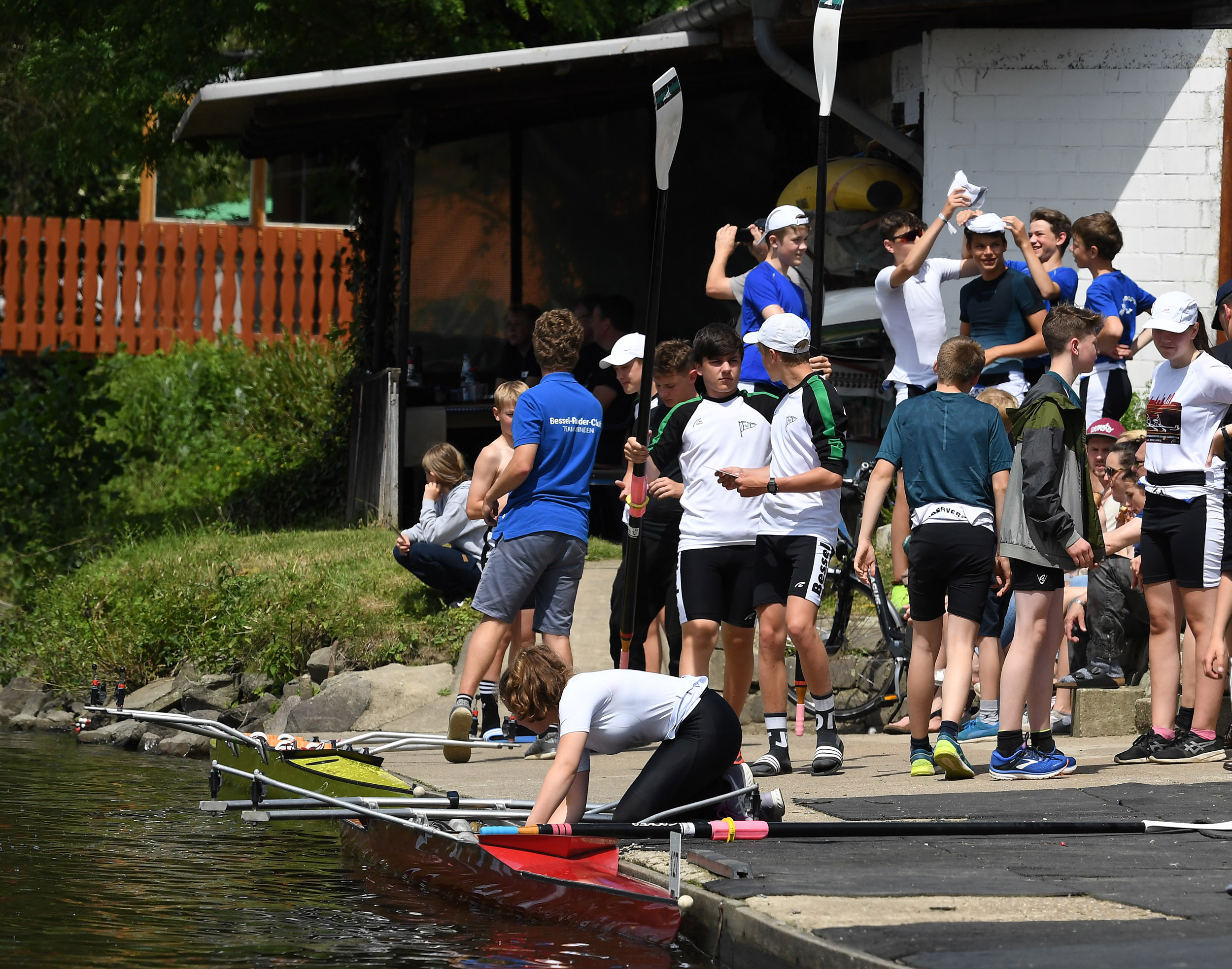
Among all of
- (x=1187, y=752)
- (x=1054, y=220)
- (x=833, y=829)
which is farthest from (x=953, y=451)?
(x=1054, y=220)

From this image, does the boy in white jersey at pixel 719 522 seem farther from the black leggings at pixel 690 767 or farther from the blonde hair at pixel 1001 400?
the black leggings at pixel 690 767

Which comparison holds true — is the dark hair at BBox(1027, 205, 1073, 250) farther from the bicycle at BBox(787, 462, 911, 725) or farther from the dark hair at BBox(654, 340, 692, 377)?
the dark hair at BBox(654, 340, 692, 377)

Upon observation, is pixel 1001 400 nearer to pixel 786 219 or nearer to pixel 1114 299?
pixel 1114 299

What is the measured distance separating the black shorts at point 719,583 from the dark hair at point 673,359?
972mm

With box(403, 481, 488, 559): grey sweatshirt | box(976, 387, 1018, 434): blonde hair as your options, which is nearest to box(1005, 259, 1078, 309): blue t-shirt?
box(976, 387, 1018, 434): blonde hair

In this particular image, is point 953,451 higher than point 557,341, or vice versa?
point 557,341

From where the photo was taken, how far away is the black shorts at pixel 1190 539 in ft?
24.6

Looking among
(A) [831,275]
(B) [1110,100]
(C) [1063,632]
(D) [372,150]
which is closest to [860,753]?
(C) [1063,632]

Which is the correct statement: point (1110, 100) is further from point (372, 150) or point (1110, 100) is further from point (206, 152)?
point (206, 152)

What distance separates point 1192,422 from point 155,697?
6977 millimetres

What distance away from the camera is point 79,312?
842 inches

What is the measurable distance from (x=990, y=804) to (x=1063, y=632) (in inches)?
103

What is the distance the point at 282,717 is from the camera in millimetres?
10523

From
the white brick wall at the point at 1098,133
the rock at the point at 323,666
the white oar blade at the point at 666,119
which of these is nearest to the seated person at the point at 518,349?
the rock at the point at 323,666
